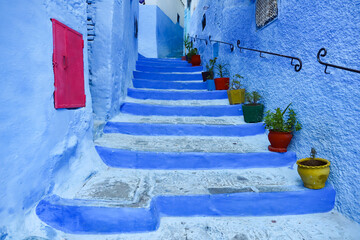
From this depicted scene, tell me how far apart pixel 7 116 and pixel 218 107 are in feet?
10.7

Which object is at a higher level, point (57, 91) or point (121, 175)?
point (57, 91)

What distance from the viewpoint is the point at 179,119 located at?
385cm

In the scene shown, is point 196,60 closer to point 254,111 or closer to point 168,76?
point 168,76

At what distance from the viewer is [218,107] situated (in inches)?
163

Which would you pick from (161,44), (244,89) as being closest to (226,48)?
(244,89)

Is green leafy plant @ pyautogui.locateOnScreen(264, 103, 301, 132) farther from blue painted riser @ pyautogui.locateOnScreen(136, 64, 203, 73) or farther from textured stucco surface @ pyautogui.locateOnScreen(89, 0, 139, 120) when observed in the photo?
blue painted riser @ pyautogui.locateOnScreen(136, 64, 203, 73)

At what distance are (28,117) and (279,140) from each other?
103 inches

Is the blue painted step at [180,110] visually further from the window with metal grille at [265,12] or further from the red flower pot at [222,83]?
the window with metal grille at [265,12]

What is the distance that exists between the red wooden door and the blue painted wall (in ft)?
8.57

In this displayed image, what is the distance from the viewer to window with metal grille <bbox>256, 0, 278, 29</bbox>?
3.34 metres

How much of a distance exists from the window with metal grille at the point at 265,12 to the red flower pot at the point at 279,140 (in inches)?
71.9

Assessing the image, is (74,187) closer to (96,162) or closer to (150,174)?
(96,162)

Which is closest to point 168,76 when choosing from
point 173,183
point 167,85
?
point 167,85

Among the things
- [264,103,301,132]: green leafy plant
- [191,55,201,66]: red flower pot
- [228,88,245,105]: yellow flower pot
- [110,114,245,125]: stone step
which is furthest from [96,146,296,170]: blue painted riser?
[191,55,201,66]: red flower pot
